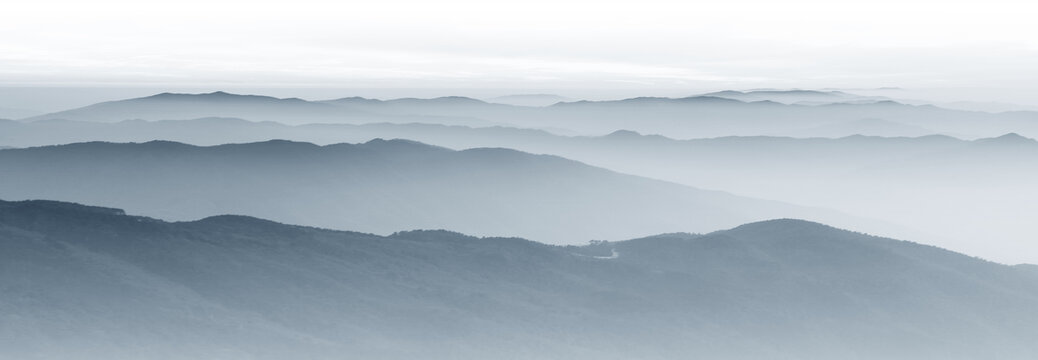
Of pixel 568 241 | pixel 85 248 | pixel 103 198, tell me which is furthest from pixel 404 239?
pixel 103 198

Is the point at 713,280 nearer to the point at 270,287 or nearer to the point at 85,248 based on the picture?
the point at 270,287

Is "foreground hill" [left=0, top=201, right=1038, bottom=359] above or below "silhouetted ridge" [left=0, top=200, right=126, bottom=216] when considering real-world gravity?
below

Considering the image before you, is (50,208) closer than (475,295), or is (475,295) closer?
(475,295)

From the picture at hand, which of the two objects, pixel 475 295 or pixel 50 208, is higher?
pixel 50 208

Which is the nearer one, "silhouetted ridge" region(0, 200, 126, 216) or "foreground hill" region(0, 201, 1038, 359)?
"foreground hill" region(0, 201, 1038, 359)

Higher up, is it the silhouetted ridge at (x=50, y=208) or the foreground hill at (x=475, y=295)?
the silhouetted ridge at (x=50, y=208)

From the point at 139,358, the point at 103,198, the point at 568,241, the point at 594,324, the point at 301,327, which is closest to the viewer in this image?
the point at 139,358

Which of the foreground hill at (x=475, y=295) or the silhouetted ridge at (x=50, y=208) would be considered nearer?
the foreground hill at (x=475, y=295)

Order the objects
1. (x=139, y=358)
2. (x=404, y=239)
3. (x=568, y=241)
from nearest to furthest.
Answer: (x=139, y=358) < (x=404, y=239) < (x=568, y=241)
